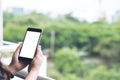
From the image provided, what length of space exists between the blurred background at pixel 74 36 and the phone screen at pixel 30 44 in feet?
19.3

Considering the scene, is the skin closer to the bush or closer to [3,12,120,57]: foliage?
[3,12,120,57]: foliage

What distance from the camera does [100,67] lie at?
24.1 feet

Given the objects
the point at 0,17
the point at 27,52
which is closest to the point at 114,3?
the point at 0,17

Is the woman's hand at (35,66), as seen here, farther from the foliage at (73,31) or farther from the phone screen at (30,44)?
the foliage at (73,31)

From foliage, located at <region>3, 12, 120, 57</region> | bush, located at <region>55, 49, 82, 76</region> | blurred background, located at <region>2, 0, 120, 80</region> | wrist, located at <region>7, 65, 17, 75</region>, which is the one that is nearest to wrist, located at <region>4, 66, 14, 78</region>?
wrist, located at <region>7, 65, 17, 75</region>

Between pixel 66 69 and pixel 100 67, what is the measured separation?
0.85 meters

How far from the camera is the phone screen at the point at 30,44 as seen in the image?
877 millimetres

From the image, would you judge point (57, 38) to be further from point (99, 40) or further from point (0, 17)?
point (0, 17)

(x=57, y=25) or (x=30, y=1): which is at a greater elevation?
(x=30, y=1)

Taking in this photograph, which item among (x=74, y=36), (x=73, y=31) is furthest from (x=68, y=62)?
(x=73, y=31)

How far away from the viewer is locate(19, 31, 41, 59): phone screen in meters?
0.88

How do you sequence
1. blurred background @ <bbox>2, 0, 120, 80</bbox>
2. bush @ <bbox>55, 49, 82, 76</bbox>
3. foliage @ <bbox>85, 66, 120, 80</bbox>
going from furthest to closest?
bush @ <bbox>55, 49, 82, 76</bbox> < foliage @ <bbox>85, 66, 120, 80</bbox> < blurred background @ <bbox>2, 0, 120, 80</bbox>

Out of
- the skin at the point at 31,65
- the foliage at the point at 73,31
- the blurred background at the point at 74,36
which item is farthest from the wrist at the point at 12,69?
the foliage at the point at 73,31

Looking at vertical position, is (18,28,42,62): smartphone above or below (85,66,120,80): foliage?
above
